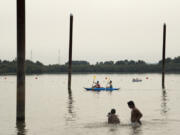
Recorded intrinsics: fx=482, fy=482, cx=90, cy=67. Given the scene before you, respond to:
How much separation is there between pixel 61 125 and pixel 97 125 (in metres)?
1.85

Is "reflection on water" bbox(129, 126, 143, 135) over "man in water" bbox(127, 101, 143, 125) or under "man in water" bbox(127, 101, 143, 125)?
under

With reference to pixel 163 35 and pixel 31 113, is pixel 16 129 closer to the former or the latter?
pixel 31 113

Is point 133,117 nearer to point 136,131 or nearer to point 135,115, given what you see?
point 135,115

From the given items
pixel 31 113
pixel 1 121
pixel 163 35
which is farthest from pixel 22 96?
pixel 163 35

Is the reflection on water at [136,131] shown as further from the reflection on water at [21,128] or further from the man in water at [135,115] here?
the reflection on water at [21,128]

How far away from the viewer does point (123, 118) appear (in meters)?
27.4

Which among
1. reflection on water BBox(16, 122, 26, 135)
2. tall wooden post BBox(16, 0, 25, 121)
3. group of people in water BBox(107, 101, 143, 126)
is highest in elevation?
tall wooden post BBox(16, 0, 25, 121)

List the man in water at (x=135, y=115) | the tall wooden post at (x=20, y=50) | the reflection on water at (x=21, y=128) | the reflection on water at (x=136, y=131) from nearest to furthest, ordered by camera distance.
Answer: the reflection on water at (x=136, y=131) → the tall wooden post at (x=20, y=50) → the reflection on water at (x=21, y=128) → the man in water at (x=135, y=115)

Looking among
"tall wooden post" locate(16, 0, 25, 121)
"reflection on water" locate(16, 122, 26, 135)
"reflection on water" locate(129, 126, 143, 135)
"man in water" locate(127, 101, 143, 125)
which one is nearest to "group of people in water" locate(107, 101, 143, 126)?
"man in water" locate(127, 101, 143, 125)

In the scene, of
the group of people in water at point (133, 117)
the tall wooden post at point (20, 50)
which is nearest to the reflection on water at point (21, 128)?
the tall wooden post at point (20, 50)

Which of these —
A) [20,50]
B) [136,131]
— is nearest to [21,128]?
[20,50]

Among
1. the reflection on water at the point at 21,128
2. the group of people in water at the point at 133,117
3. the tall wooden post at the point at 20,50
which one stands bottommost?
the reflection on water at the point at 21,128

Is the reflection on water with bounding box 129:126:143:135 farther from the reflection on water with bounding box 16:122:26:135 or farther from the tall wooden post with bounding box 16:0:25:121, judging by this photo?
the tall wooden post with bounding box 16:0:25:121

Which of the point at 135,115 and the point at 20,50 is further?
the point at 135,115
